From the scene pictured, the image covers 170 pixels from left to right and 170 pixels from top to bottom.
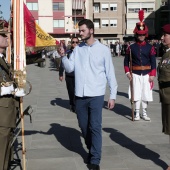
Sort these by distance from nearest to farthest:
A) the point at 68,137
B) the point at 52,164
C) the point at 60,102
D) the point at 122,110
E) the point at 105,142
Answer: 1. the point at 52,164
2. the point at 105,142
3. the point at 68,137
4. the point at 122,110
5. the point at 60,102

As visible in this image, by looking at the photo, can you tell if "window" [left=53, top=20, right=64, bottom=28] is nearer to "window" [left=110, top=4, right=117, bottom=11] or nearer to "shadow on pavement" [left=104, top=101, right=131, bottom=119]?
"window" [left=110, top=4, right=117, bottom=11]

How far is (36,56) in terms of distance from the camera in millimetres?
4730

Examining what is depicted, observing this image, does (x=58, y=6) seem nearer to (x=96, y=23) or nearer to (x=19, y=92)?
(x=96, y=23)

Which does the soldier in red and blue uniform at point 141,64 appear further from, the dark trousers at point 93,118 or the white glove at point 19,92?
the white glove at point 19,92

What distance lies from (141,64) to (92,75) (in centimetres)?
300

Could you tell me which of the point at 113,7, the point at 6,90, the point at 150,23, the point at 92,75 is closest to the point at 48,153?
the point at 92,75

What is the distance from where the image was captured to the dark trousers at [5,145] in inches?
157

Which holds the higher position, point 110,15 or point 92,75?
point 110,15

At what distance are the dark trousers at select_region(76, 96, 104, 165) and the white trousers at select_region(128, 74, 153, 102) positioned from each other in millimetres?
2970

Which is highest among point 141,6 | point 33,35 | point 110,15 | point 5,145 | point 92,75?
point 141,6

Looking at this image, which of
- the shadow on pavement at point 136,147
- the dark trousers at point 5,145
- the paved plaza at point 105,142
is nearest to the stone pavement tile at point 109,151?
the paved plaza at point 105,142

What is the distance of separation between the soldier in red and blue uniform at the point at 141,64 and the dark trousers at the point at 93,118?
2.94 m

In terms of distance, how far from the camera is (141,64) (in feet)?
24.9

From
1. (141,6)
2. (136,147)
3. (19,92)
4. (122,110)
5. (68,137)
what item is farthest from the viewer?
(141,6)
